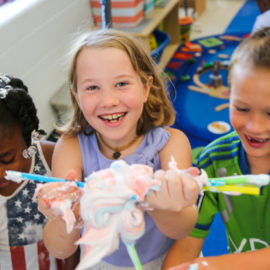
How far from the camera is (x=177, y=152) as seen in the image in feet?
2.90

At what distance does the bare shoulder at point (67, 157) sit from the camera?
89 centimetres

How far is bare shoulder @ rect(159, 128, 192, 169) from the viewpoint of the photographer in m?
0.87

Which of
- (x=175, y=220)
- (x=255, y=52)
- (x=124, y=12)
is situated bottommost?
(x=124, y=12)

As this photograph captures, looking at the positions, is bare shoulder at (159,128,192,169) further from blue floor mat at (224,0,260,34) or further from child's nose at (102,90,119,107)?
blue floor mat at (224,0,260,34)

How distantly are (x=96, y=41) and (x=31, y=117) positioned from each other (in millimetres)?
295

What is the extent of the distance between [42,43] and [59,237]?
59.8 inches

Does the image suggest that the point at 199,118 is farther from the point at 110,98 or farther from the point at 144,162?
the point at 110,98

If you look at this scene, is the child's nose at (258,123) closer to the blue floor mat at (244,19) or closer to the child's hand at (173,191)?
the child's hand at (173,191)

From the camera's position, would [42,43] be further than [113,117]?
Yes

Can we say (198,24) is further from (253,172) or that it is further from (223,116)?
(253,172)

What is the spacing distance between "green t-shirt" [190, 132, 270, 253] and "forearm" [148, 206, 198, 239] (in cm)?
15

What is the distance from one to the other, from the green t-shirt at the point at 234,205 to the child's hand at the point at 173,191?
0.31 meters

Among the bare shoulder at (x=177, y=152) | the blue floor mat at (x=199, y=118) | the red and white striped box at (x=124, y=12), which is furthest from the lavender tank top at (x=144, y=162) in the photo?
the red and white striped box at (x=124, y=12)

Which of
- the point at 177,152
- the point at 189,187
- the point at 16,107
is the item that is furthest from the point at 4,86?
the point at 189,187
